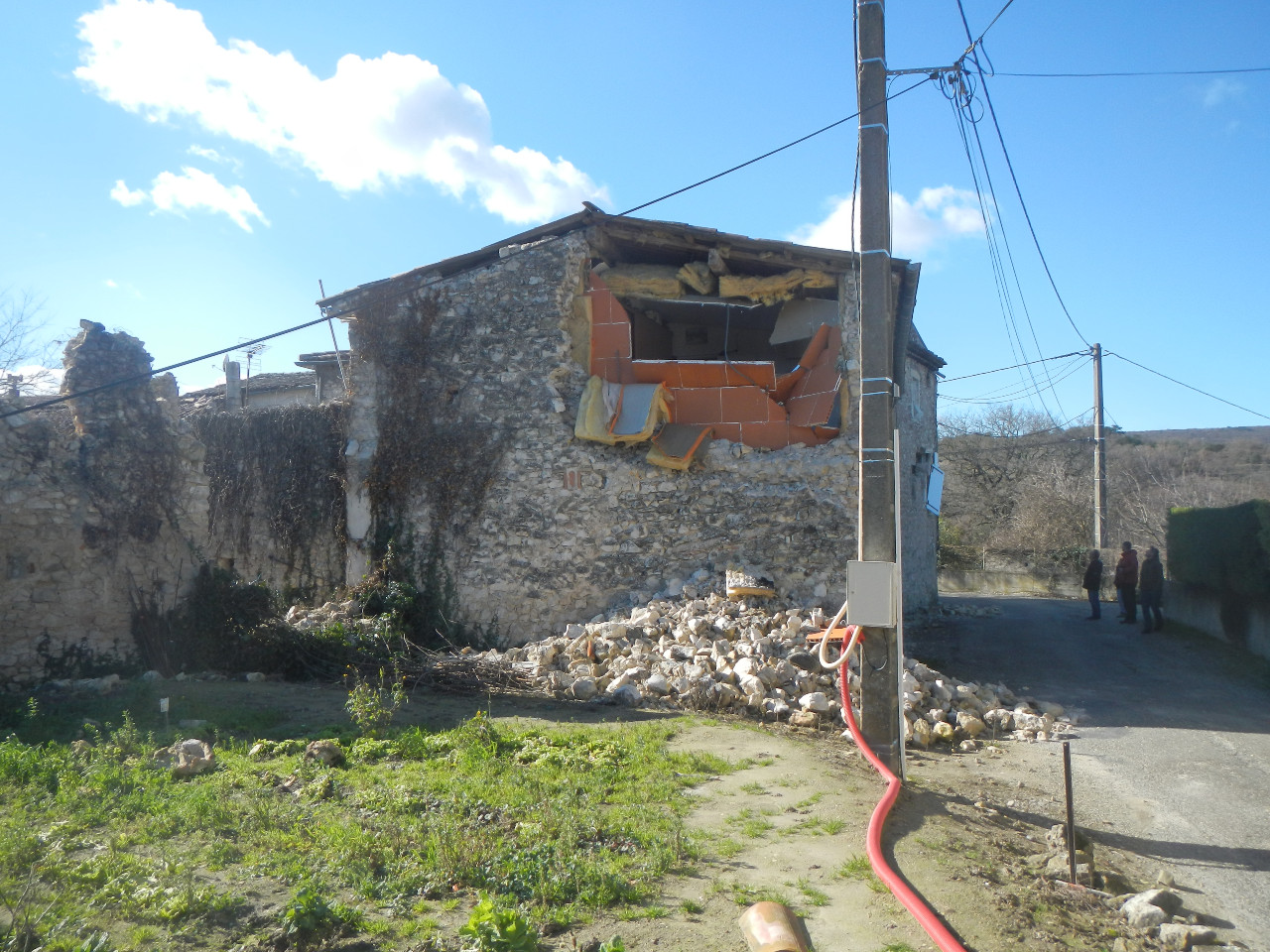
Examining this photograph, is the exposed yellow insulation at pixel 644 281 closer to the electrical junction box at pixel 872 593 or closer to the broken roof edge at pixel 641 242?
the broken roof edge at pixel 641 242

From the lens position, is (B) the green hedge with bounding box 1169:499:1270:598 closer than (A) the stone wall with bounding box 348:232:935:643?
No

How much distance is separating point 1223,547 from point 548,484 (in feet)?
36.6

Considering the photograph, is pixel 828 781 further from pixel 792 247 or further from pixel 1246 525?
pixel 1246 525

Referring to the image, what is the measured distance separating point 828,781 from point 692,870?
2116 millimetres

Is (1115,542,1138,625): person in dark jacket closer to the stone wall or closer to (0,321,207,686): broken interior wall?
the stone wall

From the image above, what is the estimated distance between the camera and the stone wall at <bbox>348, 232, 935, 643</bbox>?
1153cm

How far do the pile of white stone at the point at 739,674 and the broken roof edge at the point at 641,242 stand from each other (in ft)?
16.1

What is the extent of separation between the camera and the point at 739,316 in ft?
47.9

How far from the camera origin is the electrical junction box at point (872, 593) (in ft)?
20.6

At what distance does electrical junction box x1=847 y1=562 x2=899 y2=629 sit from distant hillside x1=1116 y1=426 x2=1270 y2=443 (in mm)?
47581

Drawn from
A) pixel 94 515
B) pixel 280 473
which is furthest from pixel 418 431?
pixel 94 515

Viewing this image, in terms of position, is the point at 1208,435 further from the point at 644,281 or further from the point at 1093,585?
the point at 644,281

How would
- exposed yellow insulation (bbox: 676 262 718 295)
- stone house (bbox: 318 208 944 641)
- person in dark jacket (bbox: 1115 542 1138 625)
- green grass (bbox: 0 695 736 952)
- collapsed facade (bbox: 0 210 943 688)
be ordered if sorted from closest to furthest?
green grass (bbox: 0 695 736 952) → collapsed facade (bbox: 0 210 943 688) → stone house (bbox: 318 208 944 641) → exposed yellow insulation (bbox: 676 262 718 295) → person in dark jacket (bbox: 1115 542 1138 625)

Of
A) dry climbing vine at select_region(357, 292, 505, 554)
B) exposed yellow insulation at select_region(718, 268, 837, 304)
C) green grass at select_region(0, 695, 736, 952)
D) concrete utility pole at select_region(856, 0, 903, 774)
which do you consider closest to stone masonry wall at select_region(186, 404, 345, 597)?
dry climbing vine at select_region(357, 292, 505, 554)
